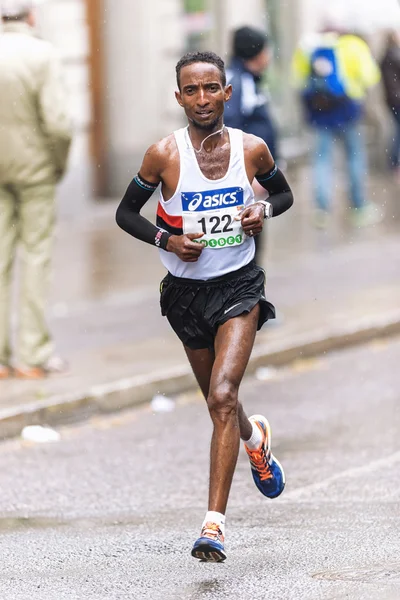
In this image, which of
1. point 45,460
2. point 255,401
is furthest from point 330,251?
point 45,460

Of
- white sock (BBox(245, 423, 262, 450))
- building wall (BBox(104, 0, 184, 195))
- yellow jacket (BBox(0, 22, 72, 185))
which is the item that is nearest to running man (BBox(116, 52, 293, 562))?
white sock (BBox(245, 423, 262, 450))

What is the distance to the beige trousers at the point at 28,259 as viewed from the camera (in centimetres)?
934

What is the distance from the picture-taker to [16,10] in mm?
9141

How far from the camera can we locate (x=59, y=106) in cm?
912

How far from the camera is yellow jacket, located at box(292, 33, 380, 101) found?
1550 cm

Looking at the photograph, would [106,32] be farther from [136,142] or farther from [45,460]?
[45,460]

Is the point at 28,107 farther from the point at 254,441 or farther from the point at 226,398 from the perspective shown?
the point at 226,398

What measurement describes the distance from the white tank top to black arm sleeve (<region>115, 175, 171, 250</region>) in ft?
0.24

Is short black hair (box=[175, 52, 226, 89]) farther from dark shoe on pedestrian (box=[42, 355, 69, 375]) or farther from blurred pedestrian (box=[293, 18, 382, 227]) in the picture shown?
blurred pedestrian (box=[293, 18, 382, 227])

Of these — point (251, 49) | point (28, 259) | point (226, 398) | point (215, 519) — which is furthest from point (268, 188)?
point (251, 49)

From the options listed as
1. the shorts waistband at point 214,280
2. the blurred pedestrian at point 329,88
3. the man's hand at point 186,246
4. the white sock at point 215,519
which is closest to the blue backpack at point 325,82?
the blurred pedestrian at point 329,88

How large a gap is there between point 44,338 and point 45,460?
1.83 meters

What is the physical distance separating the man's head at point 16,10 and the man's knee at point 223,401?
4149mm

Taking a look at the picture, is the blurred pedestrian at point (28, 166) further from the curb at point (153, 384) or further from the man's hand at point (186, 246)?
the man's hand at point (186, 246)
